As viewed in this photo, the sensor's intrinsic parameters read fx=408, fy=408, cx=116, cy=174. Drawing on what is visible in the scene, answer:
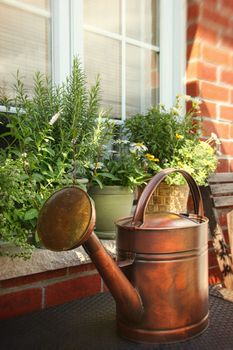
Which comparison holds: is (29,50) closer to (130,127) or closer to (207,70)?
(130,127)

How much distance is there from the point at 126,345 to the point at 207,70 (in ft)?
4.66

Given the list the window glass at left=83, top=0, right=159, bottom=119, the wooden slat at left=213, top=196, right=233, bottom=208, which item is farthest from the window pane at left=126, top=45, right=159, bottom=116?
the wooden slat at left=213, top=196, right=233, bottom=208

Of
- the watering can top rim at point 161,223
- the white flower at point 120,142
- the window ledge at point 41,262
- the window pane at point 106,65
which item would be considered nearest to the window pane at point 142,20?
the window pane at point 106,65

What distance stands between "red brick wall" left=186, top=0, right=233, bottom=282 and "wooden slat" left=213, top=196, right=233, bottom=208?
0.70 feet

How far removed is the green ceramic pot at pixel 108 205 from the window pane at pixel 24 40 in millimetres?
474

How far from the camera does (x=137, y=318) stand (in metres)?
0.81

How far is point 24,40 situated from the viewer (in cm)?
145

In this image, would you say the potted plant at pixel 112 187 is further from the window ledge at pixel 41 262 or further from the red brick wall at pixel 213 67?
the red brick wall at pixel 213 67

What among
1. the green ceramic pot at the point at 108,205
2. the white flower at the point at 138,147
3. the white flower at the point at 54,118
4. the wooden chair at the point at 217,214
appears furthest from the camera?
the wooden chair at the point at 217,214

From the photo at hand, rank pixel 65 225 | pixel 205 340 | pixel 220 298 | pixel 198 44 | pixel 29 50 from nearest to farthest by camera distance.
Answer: pixel 65 225 → pixel 205 340 → pixel 220 298 → pixel 29 50 → pixel 198 44

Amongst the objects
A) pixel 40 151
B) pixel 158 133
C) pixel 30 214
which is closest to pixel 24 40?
pixel 40 151

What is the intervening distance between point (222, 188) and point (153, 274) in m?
1.07

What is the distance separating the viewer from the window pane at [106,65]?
5.34 feet

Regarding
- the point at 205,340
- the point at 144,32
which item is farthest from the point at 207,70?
the point at 205,340
